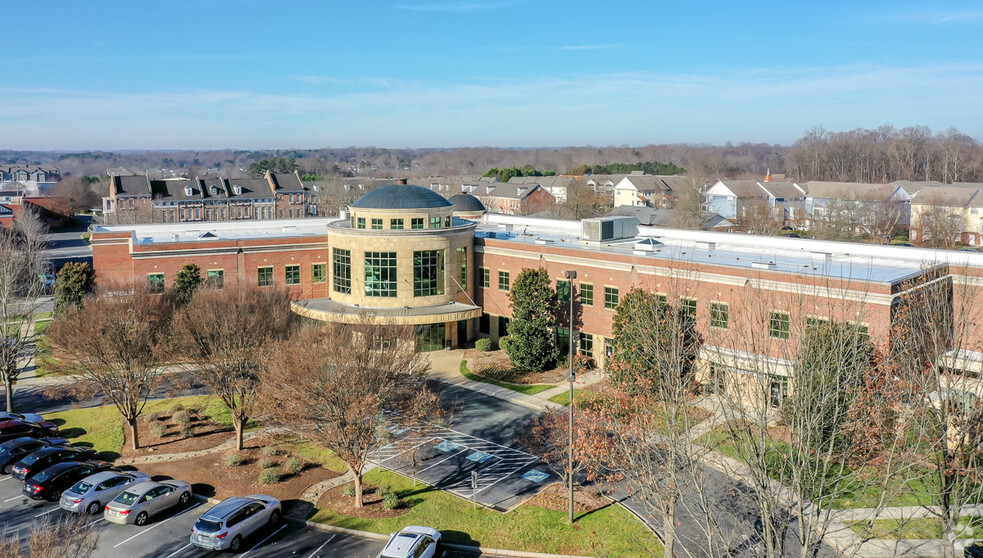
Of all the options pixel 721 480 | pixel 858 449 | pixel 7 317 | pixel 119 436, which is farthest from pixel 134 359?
pixel 858 449

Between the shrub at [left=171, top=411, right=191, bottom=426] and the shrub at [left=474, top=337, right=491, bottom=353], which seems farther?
the shrub at [left=474, top=337, right=491, bottom=353]

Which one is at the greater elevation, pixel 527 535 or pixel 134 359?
pixel 134 359

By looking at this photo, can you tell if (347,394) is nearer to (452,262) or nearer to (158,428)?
(158,428)

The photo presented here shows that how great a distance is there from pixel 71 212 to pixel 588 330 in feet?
374

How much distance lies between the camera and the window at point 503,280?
4697 cm

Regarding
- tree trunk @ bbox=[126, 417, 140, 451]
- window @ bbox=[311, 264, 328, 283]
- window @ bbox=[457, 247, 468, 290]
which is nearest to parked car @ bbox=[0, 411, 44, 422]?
tree trunk @ bbox=[126, 417, 140, 451]

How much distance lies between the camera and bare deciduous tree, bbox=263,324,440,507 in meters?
24.5

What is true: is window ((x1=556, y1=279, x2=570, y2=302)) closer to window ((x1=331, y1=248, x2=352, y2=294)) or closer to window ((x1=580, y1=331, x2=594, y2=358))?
window ((x1=580, y1=331, x2=594, y2=358))

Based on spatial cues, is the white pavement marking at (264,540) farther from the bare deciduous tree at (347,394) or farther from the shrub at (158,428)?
the shrub at (158,428)

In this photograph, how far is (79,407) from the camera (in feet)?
122

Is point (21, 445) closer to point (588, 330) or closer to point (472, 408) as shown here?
point (472, 408)

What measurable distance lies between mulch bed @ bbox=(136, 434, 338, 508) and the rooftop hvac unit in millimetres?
22570

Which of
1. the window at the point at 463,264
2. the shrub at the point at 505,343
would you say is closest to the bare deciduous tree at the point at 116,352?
the shrub at the point at 505,343

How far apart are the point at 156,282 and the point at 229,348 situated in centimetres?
2047
